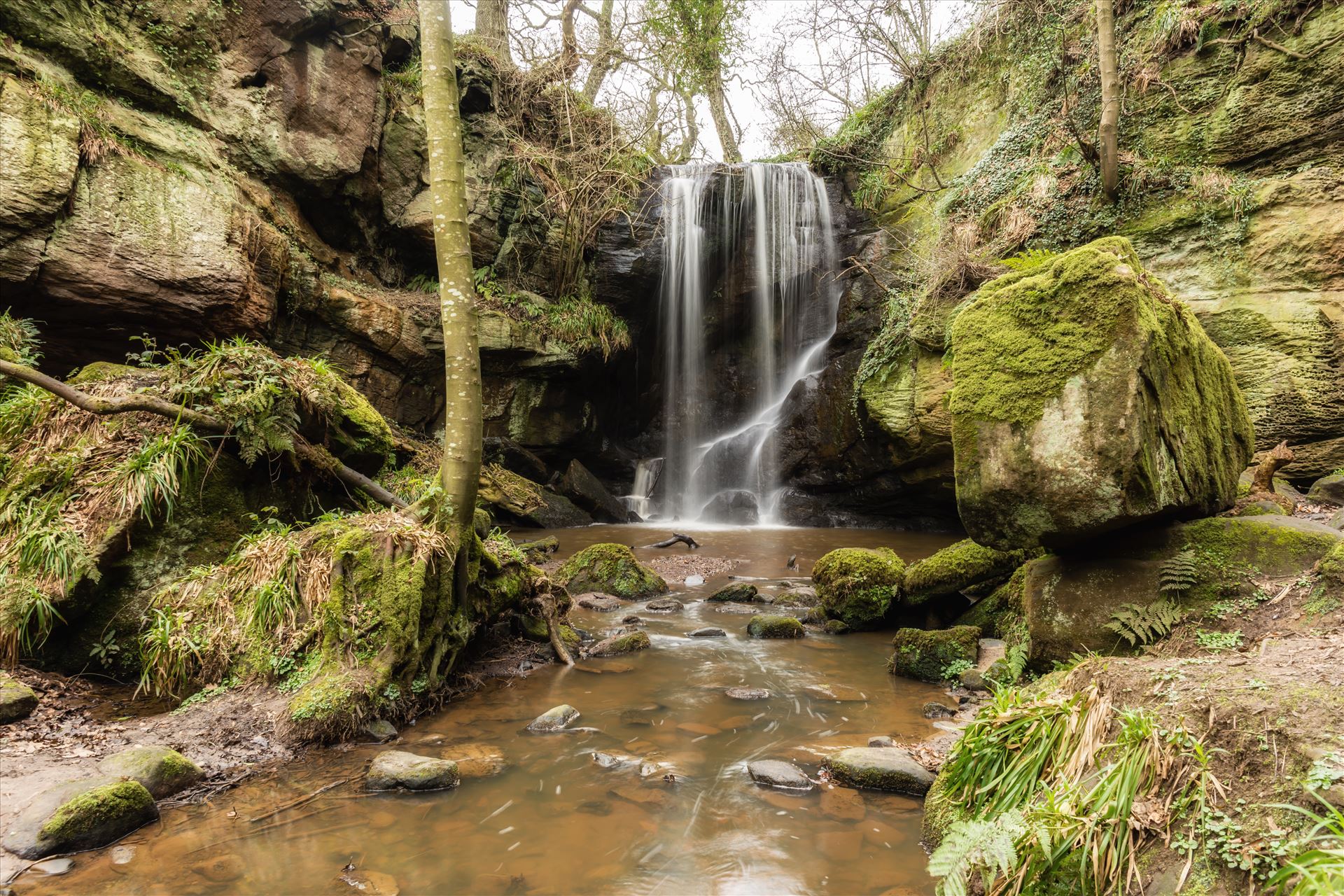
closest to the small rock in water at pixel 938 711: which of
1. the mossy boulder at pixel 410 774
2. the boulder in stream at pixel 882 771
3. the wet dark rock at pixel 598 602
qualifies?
the boulder in stream at pixel 882 771

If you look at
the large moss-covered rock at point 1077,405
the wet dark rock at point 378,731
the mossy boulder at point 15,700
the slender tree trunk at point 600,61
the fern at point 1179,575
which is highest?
the slender tree trunk at point 600,61

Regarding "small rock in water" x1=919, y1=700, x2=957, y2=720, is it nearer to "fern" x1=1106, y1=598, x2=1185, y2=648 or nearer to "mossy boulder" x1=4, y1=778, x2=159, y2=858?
"fern" x1=1106, y1=598, x2=1185, y2=648

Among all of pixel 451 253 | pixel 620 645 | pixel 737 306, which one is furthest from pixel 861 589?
pixel 737 306

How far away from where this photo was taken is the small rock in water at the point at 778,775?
131 inches

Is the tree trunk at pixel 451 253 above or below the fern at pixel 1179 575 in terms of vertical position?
above

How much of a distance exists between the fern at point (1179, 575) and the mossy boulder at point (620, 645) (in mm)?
3809

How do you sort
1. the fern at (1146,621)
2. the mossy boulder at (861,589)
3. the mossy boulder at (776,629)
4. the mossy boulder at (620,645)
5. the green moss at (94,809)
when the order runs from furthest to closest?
the mossy boulder at (861,589)
the mossy boulder at (776,629)
the mossy boulder at (620,645)
the fern at (1146,621)
the green moss at (94,809)

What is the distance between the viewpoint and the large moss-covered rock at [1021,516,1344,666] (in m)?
3.66

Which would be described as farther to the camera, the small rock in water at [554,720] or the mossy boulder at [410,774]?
the small rock in water at [554,720]

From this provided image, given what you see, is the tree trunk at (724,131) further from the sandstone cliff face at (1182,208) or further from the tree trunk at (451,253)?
the tree trunk at (451,253)

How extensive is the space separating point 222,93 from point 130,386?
8.17 metres

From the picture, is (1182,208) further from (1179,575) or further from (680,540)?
(680,540)

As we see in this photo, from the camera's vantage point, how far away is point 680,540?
11320 millimetres

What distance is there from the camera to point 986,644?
514cm
